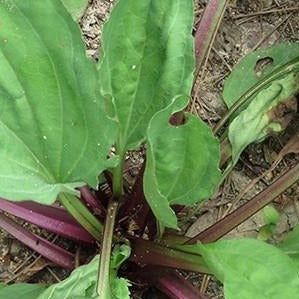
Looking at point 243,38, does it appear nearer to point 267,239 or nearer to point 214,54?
point 214,54

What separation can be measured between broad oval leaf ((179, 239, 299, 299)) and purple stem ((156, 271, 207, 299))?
182 mm

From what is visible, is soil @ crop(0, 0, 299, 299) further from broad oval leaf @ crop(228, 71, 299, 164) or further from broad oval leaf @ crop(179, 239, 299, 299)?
broad oval leaf @ crop(179, 239, 299, 299)

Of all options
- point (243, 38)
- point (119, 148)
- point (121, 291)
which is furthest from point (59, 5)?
point (243, 38)

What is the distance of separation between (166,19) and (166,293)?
475 mm

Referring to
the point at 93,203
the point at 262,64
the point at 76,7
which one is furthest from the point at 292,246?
the point at 76,7

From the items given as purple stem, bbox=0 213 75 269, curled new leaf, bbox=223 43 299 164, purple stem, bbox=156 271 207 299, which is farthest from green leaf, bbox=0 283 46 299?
curled new leaf, bbox=223 43 299 164

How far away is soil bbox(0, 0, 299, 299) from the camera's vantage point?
1414 millimetres

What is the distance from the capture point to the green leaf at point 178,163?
3.45 feet

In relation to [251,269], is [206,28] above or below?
above

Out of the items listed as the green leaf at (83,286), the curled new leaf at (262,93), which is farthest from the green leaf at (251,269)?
the curled new leaf at (262,93)

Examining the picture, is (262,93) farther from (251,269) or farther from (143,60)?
(251,269)

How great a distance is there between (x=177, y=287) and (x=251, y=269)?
0.27 meters

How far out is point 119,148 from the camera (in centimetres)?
127

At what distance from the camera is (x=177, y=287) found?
4.36ft
